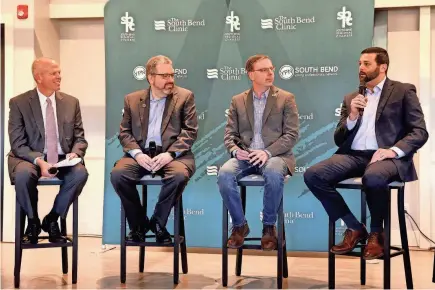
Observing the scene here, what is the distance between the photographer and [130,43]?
A: 18.5 feet

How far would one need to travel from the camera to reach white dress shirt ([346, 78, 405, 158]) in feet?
14.1

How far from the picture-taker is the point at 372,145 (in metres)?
4.28

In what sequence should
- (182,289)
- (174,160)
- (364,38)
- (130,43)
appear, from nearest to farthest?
(182,289) → (174,160) → (364,38) → (130,43)

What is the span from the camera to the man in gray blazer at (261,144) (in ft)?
13.9

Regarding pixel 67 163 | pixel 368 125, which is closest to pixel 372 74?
pixel 368 125

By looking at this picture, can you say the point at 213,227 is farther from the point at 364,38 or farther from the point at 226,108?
the point at 364,38

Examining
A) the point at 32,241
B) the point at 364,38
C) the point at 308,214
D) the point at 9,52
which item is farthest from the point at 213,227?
the point at 9,52

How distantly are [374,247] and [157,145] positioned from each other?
1.64 meters

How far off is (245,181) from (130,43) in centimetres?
200

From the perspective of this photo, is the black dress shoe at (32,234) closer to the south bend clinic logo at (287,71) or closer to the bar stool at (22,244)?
the bar stool at (22,244)

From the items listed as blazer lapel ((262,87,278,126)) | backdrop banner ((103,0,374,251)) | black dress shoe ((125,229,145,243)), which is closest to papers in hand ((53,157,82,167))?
black dress shoe ((125,229,145,243))

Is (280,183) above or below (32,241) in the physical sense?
above

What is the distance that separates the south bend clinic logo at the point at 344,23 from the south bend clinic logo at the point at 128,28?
5.70ft

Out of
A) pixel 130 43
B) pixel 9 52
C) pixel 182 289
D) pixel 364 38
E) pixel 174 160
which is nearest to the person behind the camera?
pixel 182 289
